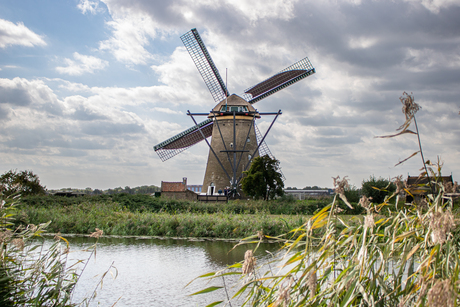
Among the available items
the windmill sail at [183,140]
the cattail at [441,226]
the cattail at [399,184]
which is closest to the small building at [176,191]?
the windmill sail at [183,140]

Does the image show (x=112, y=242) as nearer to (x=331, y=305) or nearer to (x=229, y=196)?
(x=331, y=305)

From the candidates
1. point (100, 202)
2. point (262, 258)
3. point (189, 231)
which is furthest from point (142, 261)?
point (100, 202)

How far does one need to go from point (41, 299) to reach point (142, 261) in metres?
4.48

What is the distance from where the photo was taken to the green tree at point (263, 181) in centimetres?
2012

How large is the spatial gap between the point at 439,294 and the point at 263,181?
18801mm

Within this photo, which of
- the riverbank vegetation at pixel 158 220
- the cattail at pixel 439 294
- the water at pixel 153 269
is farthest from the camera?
the riverbank vegetation at pixel 158 220

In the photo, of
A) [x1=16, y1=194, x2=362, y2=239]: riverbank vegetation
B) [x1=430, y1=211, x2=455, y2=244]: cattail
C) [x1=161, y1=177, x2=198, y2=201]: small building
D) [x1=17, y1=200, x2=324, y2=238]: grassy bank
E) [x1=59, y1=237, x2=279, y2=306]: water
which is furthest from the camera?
[x1=161, y1=177, x2=198, y2=201]: small building

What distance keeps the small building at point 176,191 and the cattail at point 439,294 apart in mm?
23269

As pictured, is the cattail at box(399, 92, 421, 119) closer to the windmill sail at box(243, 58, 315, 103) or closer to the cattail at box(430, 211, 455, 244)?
the cattail at box(430, 211, 455, 244)

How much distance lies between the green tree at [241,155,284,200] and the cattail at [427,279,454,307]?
61.4 feet

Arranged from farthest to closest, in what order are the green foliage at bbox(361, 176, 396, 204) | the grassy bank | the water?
1. the green foliage at bbox(361, 176, 396, 204)
2. the grassy bank
3. the water

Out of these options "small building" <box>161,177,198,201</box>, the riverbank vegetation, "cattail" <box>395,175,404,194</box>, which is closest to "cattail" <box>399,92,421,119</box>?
"cattail" <box>395,175,404,194</box>

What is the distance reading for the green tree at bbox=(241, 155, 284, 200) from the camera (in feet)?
66.0

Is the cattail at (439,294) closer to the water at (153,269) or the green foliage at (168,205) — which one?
the water at (153,269)
